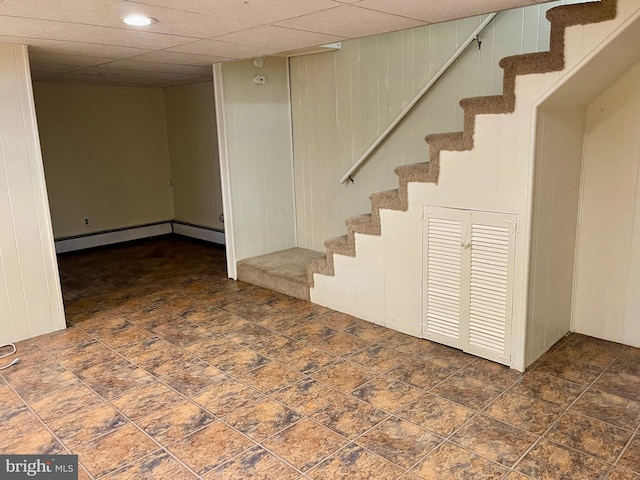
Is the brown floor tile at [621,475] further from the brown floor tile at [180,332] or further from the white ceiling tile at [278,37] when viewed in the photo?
the white ceiling tile at [278,37]

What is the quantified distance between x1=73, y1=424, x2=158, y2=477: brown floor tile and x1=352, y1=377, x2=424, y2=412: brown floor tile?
3.81 ft

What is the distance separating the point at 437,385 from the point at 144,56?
11.3ft

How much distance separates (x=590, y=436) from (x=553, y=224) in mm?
1307

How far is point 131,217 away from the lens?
23.9 feet

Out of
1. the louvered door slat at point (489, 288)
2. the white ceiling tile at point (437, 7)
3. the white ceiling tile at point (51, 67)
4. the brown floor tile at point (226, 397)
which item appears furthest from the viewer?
the white ceiling tile at point (51, 67)

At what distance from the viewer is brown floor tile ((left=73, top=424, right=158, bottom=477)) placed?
2.32 meters

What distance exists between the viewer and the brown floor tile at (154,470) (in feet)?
7.34

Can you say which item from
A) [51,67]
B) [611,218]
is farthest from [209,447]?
[51,67]

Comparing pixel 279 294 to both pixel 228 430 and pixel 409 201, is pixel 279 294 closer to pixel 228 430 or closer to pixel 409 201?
pixel 409 201

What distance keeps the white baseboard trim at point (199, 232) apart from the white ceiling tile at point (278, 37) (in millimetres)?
3438

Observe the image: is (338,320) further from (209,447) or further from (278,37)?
(278,37)

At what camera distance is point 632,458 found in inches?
89.3

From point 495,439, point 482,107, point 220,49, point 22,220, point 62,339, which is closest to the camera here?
point 495,439

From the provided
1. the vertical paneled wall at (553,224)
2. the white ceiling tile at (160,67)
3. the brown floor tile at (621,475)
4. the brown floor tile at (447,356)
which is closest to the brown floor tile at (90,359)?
the brown floor tile at (447,356)
